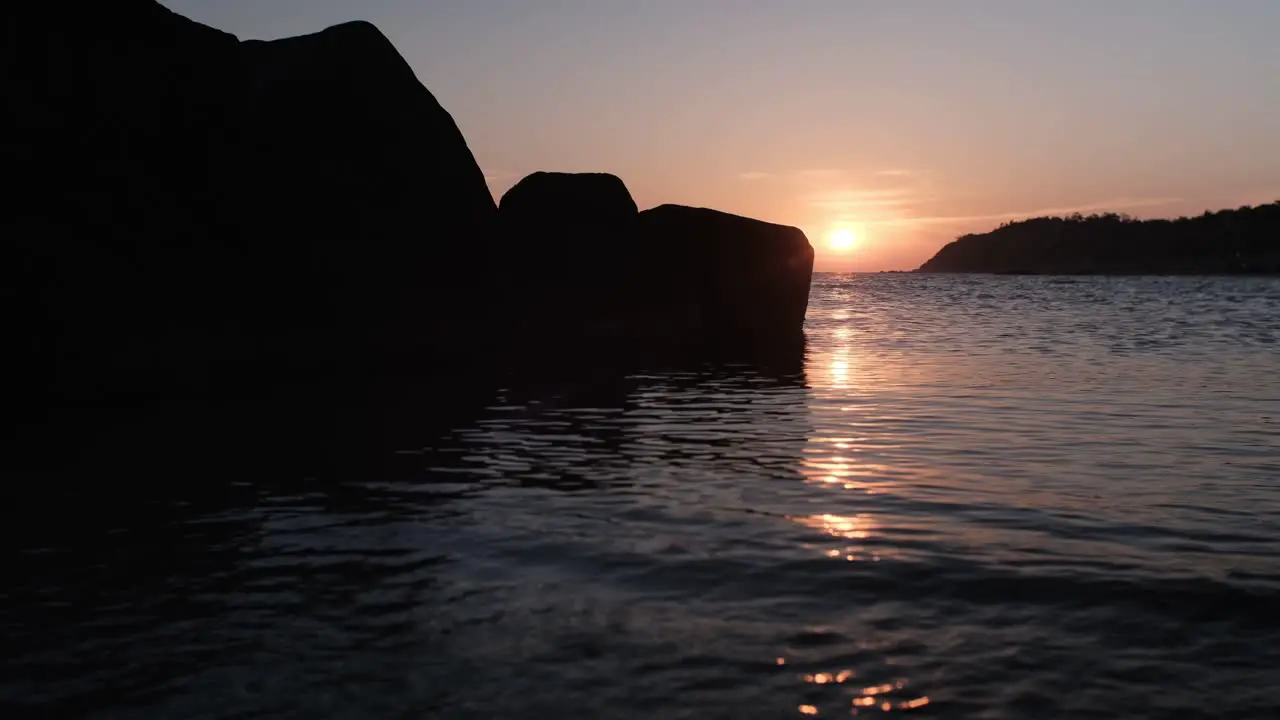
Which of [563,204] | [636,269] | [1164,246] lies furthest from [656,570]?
[1164,246]

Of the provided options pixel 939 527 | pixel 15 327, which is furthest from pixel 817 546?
pixel 15 327

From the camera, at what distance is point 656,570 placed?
5.95 m

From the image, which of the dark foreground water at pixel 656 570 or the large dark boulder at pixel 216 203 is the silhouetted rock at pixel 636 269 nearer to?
the large dark boulder at pixel 216 203

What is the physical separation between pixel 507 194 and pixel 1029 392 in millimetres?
16408

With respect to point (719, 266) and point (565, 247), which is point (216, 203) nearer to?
point (565, 247)

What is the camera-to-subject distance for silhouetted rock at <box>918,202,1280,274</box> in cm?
14588

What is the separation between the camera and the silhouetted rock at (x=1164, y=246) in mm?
145875

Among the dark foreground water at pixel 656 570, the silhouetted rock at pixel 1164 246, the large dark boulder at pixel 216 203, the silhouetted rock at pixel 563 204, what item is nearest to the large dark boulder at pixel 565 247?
the silhouetted rock at pixel 563 204

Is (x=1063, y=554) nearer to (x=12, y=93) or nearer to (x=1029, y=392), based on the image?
(x=1029, y=392)

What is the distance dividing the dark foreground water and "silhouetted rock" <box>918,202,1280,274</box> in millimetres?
147947

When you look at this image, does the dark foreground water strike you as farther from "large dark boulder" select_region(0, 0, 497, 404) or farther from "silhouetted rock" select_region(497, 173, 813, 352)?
"silhouetted rock" select_region(497, 173, 813, 352)

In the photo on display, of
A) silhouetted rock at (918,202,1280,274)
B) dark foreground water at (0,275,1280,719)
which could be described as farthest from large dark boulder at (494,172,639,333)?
silhouetted rock at (918,202,1280,274)

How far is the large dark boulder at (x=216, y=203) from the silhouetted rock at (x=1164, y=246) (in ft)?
466

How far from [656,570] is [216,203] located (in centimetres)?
1463
